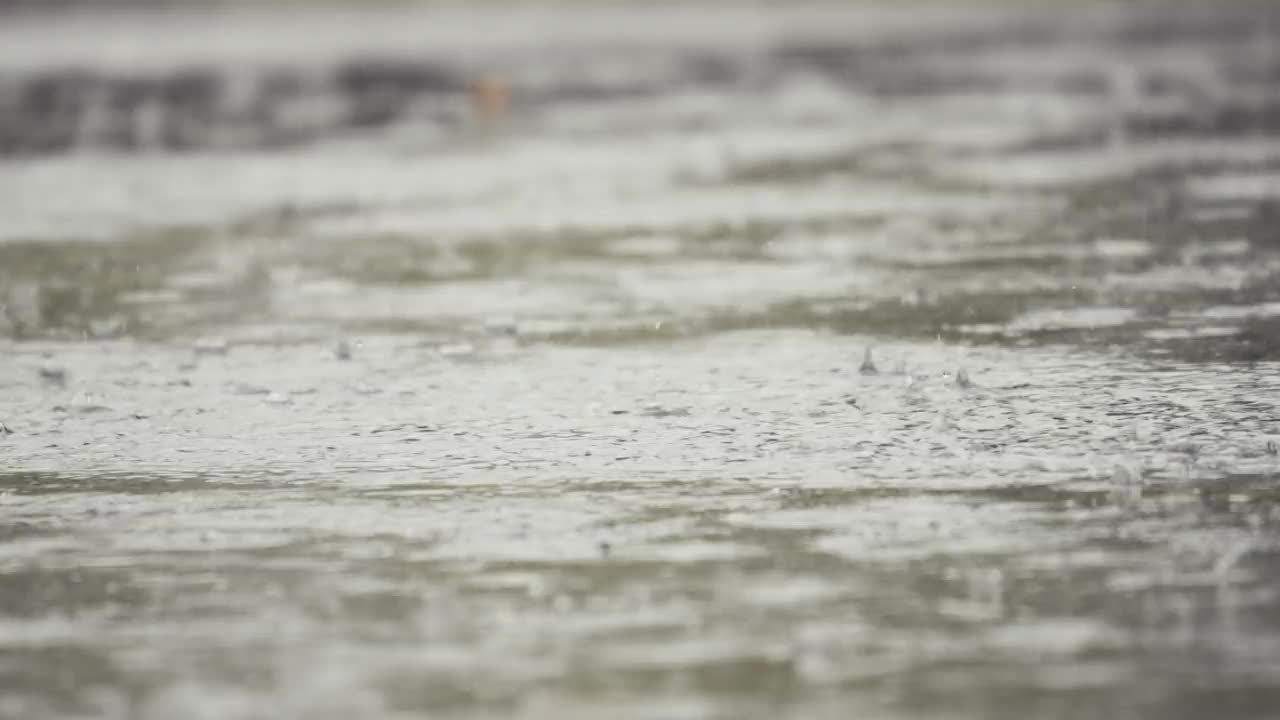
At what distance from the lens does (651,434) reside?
11.2 m

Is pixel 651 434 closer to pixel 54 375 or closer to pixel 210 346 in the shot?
pixel 54 375

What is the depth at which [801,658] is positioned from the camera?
746 cm

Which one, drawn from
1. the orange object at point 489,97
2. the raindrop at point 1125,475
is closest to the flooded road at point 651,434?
the raindrop at point 1125,475

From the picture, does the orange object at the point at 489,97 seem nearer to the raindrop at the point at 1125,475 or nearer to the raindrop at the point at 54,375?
the raindrop at the point at 54,375

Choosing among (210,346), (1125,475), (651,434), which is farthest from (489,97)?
(1125,475)

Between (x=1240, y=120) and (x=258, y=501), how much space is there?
21750 mm

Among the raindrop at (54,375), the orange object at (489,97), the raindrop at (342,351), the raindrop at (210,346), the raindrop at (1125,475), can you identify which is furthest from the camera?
the orange object at (489,97)

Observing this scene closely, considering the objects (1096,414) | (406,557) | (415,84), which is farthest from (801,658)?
(415,84)

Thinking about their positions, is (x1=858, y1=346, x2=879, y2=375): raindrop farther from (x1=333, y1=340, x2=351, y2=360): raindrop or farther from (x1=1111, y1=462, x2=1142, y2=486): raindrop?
(x1=333, y1=340, x2=351, y2=360): raindrop

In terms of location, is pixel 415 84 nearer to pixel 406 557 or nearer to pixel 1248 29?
pixel 1248 29

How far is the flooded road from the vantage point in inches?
294

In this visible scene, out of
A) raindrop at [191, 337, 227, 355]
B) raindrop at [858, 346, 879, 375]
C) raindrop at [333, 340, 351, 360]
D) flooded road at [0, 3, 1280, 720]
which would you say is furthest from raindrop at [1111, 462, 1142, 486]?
raindrop at [191, 337, 227, 355]

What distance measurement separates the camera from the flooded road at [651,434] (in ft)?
24.5

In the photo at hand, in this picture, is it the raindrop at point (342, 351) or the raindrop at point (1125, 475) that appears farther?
the raindrop at point (342, 351)
